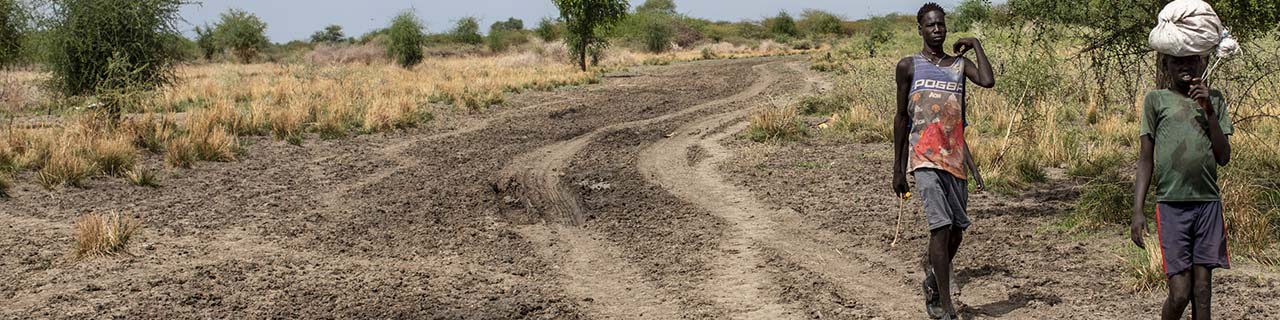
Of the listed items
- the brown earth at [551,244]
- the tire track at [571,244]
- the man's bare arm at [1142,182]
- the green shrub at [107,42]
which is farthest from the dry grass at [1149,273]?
the green shrub at [107,42]

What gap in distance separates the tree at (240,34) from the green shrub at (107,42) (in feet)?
120

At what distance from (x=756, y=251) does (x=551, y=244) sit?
1.45 meters

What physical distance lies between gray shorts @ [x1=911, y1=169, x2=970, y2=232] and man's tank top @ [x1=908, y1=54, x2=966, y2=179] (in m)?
0.04

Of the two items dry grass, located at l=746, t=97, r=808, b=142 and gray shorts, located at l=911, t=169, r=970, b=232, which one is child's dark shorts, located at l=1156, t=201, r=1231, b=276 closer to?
gray shorts, located at l=911, t=169, r=970, b=232

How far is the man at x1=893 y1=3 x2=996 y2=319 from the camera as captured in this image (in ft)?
15.9

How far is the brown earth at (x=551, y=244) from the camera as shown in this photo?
5.72 metres

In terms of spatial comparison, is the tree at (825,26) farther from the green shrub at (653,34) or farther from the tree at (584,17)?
the tree at (584,17)

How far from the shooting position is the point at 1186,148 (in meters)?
3.85

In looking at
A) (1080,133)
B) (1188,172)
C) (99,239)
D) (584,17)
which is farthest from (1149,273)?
(584,17)

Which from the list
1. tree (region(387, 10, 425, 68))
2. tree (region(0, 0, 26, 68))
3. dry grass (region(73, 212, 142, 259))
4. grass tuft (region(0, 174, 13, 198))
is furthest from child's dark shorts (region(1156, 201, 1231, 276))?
tree (region(387, 10, 425, 68))

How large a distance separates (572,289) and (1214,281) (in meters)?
3.32

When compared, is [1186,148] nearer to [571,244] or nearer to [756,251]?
[756,251]

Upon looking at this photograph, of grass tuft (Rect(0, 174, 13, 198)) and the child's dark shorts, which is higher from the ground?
the child's dark shorts

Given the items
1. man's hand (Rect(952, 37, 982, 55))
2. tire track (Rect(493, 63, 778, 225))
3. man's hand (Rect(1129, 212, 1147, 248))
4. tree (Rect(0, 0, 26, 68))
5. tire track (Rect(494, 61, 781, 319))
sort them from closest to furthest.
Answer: man's hand (Rect(1129, 212, 1147, 248)) < man's hand (Rect(952, 37, 982, 55)) < tire track (Rect(494, 61, 781, 319)) < tire track (Rect(493, 63, 778, 225)) < tree (Rect(0, 0, 26, 68))
